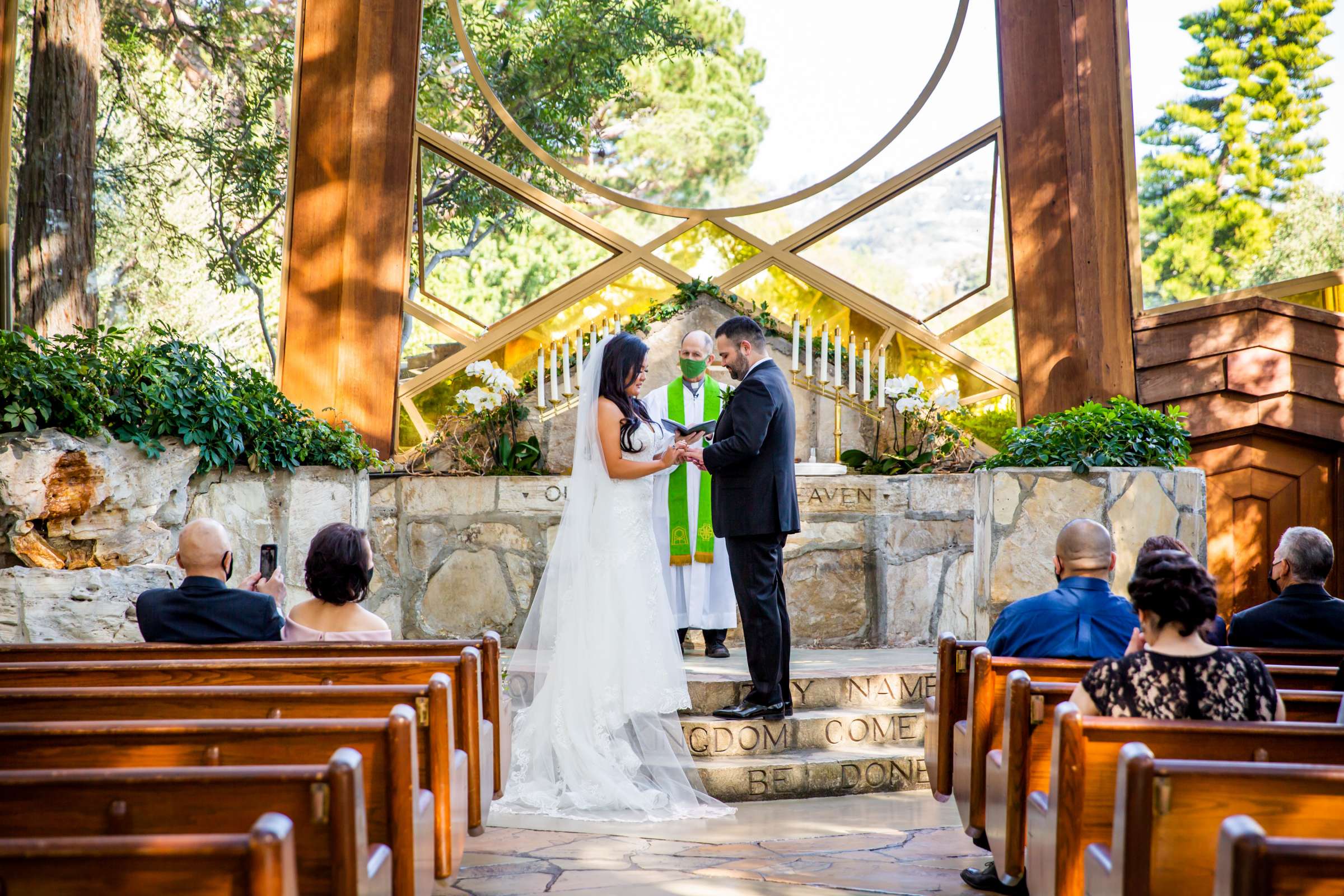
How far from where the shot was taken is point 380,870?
2.20m

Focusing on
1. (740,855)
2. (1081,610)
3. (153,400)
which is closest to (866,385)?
(1081,610)

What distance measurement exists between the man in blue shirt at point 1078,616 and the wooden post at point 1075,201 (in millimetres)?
4255

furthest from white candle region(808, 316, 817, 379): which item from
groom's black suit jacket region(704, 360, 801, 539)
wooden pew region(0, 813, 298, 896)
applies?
wooden pew region(0, 813, 298, 896)

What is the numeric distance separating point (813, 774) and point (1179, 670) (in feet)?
8.11

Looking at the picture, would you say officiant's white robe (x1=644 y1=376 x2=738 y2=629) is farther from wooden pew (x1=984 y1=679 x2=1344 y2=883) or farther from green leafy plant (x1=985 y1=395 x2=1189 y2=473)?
wooden pew (x1=984 y1=679 x2=1344 y2=883)

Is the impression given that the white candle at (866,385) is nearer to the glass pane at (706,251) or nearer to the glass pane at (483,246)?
the glass pane at (706,251)

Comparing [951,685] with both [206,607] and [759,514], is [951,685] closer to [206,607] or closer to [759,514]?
[759,514]

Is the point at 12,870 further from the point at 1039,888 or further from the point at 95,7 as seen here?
the point at 95,7

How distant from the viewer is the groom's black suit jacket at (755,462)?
4836 mm

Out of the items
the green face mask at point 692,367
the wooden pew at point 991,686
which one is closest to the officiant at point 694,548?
the green face mask at point 692,367

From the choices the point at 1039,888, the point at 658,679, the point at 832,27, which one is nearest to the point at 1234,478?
the point at 658,679

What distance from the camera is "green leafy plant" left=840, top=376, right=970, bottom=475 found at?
286 inches

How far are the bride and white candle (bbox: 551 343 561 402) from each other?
88.7 inches

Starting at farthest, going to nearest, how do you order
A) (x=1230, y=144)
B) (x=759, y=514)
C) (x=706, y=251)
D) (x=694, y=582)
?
(x=706, y=251) < (x=1230, y=144) < (x=694, y=582) < (x=759, y=514)
